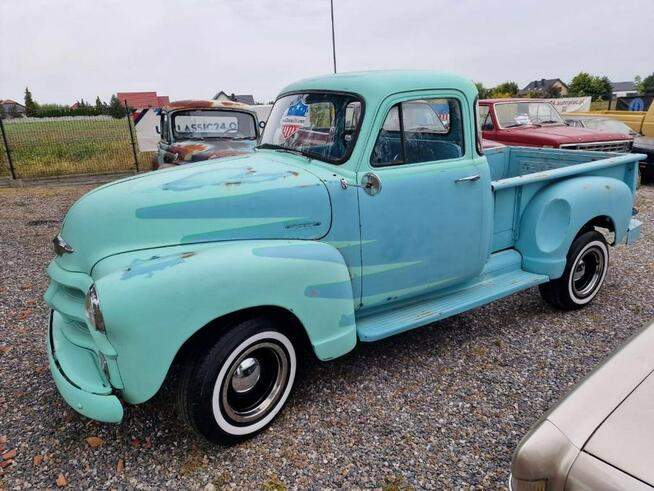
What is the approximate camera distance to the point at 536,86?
65438 millimetres

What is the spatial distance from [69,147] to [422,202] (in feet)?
39.0

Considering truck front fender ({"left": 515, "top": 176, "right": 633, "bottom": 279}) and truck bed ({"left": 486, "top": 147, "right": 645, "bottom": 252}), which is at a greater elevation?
truck bed ({"left": 486, "top": 147, "right": 645, "bottom": 252})

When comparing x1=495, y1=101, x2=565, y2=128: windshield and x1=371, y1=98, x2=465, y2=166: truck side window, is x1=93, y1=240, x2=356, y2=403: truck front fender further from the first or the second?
x1=495, y1=101, x2=565, y2=128: windshield

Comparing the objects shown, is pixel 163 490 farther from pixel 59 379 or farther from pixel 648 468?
pixel 648 468

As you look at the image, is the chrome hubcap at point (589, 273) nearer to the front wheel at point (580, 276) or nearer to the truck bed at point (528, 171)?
the front wheel at point (580, 276)

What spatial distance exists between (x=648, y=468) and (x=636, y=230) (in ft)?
12.7

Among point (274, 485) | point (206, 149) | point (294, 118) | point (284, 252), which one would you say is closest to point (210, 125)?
point (206, 149)

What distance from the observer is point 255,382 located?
2.65m

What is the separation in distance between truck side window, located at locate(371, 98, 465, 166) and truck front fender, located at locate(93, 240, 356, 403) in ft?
2.59

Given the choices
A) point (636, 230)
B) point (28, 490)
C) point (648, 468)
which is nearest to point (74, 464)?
point (28, 490)

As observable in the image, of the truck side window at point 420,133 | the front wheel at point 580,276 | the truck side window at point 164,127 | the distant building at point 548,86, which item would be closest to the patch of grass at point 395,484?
the truck side window at point 420,133

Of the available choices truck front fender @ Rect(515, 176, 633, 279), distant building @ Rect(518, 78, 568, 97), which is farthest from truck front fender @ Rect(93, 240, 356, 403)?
distant building @ Rect(518, 78, 568, 97)

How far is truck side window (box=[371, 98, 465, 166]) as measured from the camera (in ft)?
9.64

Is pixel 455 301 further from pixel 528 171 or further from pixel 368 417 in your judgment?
pixel 528 171
